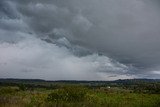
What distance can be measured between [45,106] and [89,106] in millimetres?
2754

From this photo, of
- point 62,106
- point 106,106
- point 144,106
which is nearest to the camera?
point 62,106

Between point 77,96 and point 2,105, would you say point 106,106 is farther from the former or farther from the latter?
point 77,96

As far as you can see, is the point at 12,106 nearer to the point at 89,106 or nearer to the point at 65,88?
the point at 89,106

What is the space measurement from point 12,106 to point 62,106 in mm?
2954

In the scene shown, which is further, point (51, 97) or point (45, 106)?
point (51, 97)

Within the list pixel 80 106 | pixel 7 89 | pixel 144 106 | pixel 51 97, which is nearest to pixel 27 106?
pixel 80 106

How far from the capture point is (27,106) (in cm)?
1662

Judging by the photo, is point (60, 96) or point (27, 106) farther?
point (60, 96)

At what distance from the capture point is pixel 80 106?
16.7 metres

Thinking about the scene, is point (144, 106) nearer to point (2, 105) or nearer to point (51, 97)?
point (51, 97)

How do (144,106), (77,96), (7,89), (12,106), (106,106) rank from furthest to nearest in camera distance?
(7,89) < (77,96) < (144,106) < (106,106) < (12,106)

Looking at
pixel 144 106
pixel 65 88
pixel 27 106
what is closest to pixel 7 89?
pixel 65 88

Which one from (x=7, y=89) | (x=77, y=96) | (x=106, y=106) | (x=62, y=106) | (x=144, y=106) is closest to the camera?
(x=62, y=106)

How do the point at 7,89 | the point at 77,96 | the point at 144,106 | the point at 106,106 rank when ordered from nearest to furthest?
the point at 106,106 < the point at 144,106 < the point at 77,96 < the point at 7,89
